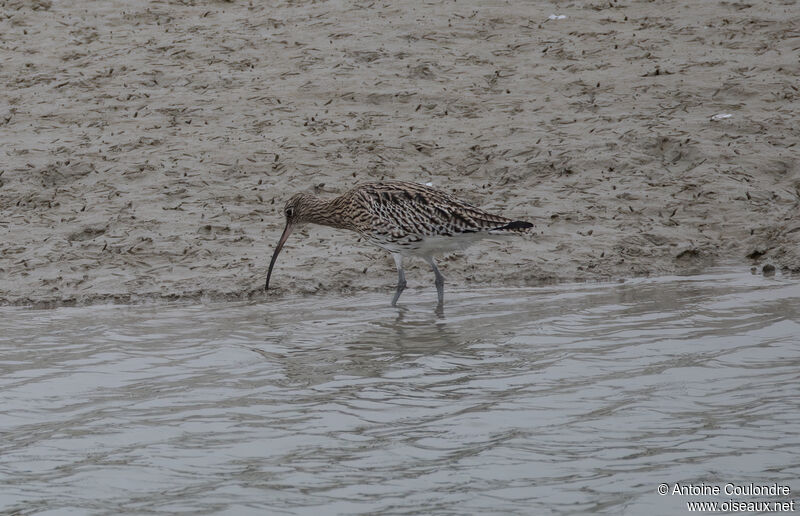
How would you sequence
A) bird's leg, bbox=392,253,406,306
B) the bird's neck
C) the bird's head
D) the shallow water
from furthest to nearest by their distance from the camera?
the bird's head < the bird's neck < bird's leg, bbox=392,253,406,306 < the shallow water

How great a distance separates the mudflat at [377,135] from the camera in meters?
10.6

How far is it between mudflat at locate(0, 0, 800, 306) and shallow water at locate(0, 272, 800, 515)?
819mm

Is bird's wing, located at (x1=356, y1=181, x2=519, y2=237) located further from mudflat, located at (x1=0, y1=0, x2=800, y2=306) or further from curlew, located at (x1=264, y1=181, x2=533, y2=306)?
→ mudflat, located at (x1=0, y1=0, x2=800, y2=306)

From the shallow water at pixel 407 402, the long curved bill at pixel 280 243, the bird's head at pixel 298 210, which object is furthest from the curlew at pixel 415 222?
the shallow water at pixel 407 402

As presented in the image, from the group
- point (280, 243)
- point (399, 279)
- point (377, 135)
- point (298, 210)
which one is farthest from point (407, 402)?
point (377, 135)

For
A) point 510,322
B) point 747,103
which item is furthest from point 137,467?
point 747,103

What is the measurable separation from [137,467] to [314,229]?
19.2ft

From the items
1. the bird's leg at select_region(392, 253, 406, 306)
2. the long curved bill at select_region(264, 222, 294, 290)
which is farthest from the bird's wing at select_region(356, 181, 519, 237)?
the long curved bill at select_region(264, 222, 294, 290)

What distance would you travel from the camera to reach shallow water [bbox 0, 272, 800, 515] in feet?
18.0

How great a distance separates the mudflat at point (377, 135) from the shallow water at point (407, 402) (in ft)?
2.69

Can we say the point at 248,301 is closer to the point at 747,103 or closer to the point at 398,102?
the point at 398,102

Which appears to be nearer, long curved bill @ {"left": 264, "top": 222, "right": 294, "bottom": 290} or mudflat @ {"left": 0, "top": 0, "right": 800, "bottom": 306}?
long curved bill @ {"left": 264, "top": 222, "right": 294, "bottom": 290}

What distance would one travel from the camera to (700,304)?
9.12 m

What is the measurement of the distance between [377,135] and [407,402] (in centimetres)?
582
